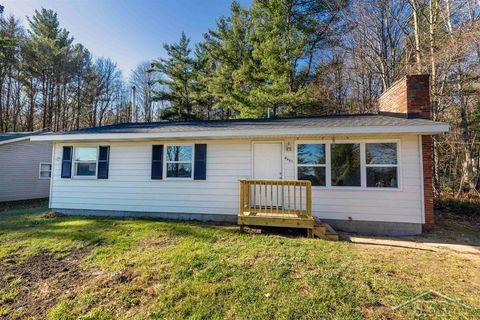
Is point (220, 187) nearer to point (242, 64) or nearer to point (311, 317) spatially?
point (311, 317)

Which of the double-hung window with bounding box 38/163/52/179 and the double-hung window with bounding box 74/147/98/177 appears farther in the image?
the double-hung window with bounding box 38/163/52/179

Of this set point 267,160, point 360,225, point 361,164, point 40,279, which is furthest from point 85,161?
point 360,225

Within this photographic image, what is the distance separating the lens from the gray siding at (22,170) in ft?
40.0

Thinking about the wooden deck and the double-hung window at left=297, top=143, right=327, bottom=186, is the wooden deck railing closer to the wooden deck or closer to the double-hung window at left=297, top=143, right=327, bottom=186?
the wooden deck

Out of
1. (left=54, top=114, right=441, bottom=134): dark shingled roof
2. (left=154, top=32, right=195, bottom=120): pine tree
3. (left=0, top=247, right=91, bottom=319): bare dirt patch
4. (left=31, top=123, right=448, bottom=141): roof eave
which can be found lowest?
(left=0, top=247, right=91, bottom=319): bare dirt patch

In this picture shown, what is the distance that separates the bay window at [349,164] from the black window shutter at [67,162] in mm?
7435

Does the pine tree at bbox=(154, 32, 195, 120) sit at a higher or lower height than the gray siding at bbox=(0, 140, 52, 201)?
higher

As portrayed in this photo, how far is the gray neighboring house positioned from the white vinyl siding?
629 cm

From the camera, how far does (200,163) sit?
290 inches

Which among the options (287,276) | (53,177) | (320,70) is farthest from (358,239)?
(320,70)

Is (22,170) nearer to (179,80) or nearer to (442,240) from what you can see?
(179,80)

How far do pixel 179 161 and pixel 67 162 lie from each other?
405 centimetres

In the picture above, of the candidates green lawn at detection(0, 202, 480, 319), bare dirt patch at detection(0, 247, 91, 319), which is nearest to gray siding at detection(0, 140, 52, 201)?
green lawn at detection(0, 202, 480, 319)

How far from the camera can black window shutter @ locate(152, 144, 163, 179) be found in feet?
25.1
